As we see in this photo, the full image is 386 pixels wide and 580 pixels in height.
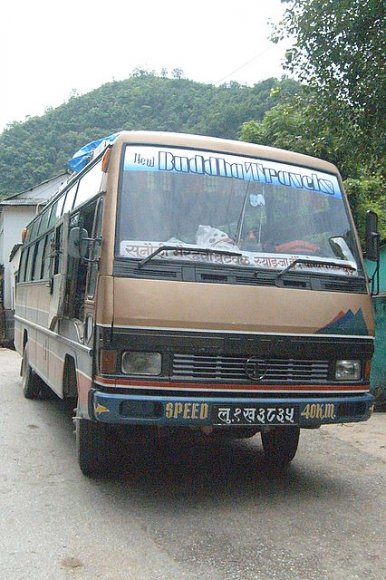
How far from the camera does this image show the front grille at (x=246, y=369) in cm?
453

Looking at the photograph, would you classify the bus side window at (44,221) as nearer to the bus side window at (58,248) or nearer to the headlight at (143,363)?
the bus side window at (58,248)

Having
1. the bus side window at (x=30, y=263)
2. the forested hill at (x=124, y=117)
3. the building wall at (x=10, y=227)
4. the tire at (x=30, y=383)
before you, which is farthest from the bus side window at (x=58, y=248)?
the building wall at (x=10, y=227)

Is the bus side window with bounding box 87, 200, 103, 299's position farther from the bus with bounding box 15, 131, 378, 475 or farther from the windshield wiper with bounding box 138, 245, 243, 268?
the windshield wiper with bounding box 138, 245, 243, 268

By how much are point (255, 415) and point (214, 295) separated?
0.88 meters

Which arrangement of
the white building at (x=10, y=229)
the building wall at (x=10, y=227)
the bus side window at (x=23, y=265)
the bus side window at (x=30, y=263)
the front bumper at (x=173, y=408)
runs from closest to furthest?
the front bumper at (x=173, y=408)
the bus side window at (x=30, y=263)
the bus side window at (x=23, y=265)
the white building at (x=10, y=229)
the building wall at (x=10, y=227)

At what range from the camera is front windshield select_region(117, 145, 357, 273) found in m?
4.78

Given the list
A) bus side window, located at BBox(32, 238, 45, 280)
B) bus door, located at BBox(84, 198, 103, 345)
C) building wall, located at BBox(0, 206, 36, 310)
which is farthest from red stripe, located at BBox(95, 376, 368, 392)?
building wall, located at BBox(0, 206, 36, 310)

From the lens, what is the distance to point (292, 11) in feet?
31.7

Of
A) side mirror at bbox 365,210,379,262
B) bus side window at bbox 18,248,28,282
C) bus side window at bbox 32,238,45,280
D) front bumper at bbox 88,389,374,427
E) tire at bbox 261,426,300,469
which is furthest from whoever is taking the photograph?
bus side window at bbox 18,248,28,282

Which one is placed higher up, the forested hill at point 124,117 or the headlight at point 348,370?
the forested hill at point 124,117

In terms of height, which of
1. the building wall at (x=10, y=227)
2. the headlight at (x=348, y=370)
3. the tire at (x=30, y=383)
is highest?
the building wall at (x=10, y=227)

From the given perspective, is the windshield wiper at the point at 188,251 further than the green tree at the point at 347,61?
No

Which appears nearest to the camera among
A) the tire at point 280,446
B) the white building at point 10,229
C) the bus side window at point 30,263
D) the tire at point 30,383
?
the tire at point 280,446

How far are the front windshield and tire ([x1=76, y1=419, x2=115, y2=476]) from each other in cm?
144
